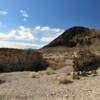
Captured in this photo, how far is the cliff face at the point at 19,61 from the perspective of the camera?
3544 centimetres

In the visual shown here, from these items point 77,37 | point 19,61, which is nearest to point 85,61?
point 19,61

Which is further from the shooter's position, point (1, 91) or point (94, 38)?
point (94, 38)

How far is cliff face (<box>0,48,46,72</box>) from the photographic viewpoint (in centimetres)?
3544

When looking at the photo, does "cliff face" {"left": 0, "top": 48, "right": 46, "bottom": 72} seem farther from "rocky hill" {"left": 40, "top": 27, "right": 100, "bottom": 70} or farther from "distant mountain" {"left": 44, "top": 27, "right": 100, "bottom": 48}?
"distant mountain" {"left": 44, "top": 27, "right": 100, "bottom": 48}

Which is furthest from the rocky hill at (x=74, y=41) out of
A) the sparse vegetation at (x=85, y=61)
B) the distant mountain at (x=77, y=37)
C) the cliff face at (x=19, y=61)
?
the sparse vegetation at (x=85, y=61)

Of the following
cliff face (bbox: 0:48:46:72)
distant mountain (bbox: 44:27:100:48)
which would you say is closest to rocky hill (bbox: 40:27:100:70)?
distant mountain (bbox: 44:27:100:48)

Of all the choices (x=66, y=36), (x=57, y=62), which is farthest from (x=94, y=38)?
(x=57, y=62)

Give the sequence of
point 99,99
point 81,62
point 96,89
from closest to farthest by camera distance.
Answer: point 99,99 < point 96,89 < point 81,62

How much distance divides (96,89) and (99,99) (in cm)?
264

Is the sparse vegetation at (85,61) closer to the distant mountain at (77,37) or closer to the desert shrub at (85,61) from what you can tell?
the desert shrub at (85,61)

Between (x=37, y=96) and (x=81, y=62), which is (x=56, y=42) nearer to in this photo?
(x=81, y=62)

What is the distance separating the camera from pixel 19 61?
37.2 m

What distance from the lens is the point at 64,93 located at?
14.5m

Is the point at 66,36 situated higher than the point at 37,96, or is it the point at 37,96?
the point at 66,36
